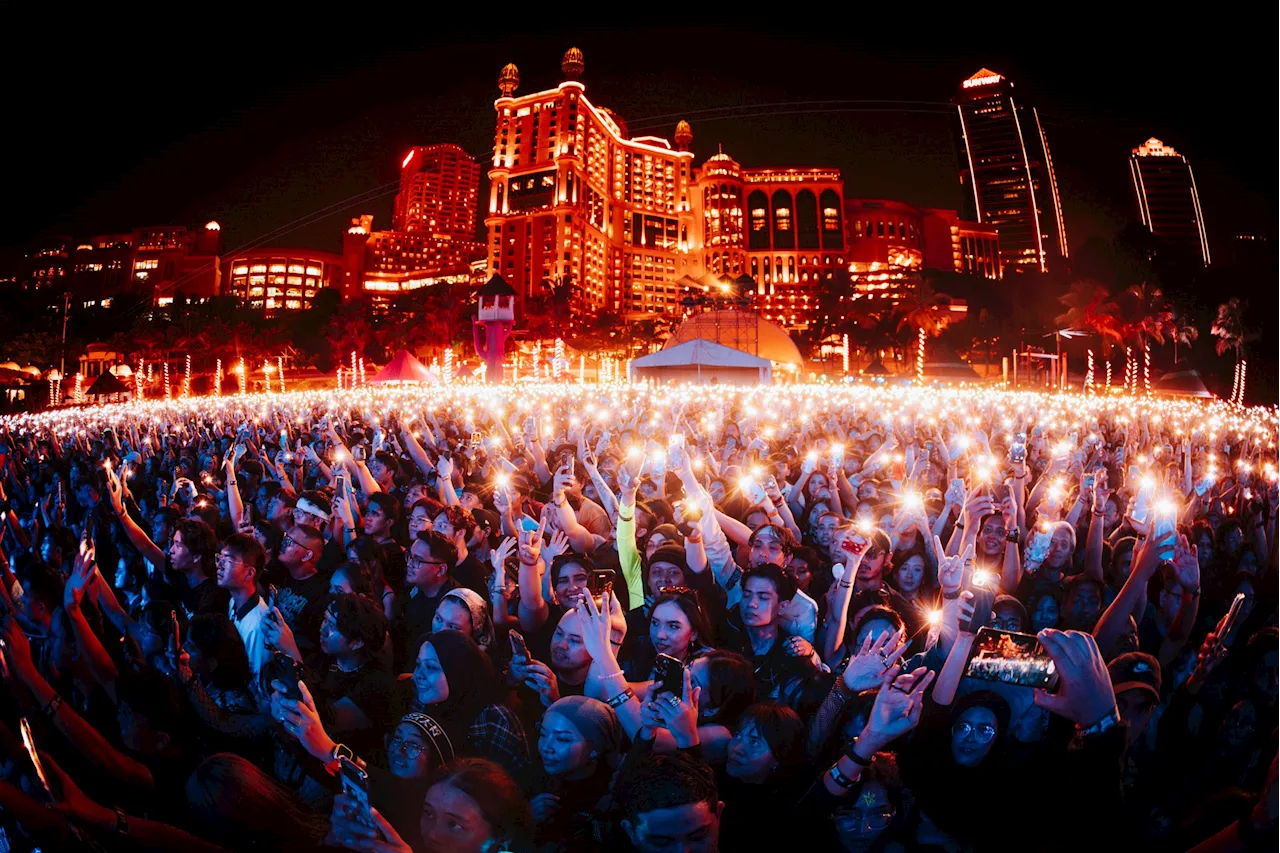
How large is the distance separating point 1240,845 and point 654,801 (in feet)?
5.70

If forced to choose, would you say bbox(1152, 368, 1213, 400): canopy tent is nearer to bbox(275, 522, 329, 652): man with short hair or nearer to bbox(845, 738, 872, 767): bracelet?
bbox(845, 738, 872, 767): bracelet

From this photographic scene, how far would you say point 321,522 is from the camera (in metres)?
5.96

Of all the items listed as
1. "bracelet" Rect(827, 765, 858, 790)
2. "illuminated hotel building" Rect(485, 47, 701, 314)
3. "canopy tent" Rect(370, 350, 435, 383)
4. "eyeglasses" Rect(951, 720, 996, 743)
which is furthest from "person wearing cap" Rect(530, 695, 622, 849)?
"illuminated hotel building" Rect(485, 47, 701, 314)

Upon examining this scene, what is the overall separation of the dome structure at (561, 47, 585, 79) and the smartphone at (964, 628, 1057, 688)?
166m

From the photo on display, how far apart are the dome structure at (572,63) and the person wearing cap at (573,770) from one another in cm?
16584

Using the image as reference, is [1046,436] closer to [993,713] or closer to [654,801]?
[993,713]

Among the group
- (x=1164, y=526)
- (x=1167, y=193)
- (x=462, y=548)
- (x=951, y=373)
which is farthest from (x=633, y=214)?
(x=1164, y=526)

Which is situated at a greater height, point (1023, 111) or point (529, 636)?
point (1023, 111)

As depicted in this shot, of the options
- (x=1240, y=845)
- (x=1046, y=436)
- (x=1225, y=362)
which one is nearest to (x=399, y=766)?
(x=1240, y=845)

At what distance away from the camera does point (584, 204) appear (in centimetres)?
13462

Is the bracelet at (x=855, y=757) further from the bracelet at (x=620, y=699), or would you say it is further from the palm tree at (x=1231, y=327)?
the palm tree at (x=1231, y=327)

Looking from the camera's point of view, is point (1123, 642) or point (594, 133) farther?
point (594, 133)

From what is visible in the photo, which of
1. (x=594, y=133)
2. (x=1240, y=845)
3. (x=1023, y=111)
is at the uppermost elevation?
(x=1023, y=111)

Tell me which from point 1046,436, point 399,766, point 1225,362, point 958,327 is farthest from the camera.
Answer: point 958,327
